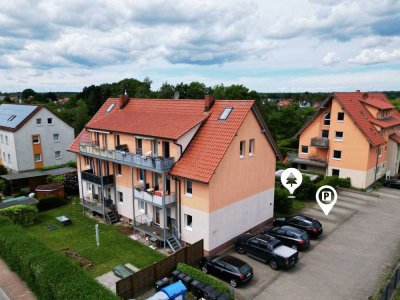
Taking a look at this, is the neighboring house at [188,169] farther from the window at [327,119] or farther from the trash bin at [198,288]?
the window at [327,119]

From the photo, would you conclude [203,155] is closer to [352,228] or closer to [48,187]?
[352,228]

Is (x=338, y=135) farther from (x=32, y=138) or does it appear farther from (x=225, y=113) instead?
(x=32, y=138)

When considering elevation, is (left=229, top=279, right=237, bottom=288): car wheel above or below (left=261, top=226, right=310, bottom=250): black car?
below

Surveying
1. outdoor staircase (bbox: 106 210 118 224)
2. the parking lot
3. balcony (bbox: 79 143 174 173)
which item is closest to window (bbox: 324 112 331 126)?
the parking lot

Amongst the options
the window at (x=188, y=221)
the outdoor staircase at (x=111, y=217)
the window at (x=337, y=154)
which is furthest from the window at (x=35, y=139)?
the window at (x=337, y=154)

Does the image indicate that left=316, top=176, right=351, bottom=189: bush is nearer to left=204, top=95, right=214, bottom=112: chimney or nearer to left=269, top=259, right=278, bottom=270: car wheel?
left=269, top=259, right=278, bottom=270: car wheel

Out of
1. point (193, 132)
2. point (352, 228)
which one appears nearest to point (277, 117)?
point (352, 228)
